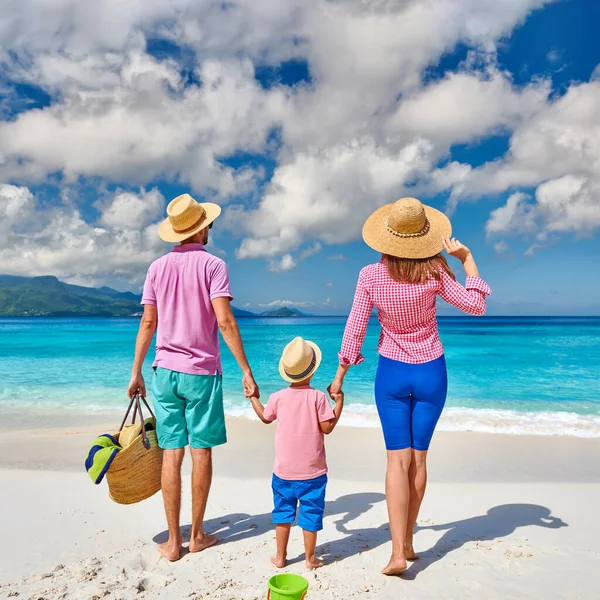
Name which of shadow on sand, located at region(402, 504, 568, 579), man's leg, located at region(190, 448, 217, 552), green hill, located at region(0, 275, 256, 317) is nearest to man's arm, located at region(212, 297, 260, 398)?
man's leg, located at region(190, 448, 217, 552)

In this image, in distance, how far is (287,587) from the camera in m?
2.49

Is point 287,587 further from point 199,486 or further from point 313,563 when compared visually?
point 199,486

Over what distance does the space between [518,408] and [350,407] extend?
3.79 m

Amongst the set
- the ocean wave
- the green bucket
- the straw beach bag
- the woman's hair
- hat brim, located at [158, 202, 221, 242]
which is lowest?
the ocean wave

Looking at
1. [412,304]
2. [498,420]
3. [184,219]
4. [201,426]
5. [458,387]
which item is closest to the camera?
[412,304]

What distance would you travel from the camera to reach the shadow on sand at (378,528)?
3.42 m

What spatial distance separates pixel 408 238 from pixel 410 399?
37.8 inches

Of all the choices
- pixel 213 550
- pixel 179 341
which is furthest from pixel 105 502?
pixel 179 341

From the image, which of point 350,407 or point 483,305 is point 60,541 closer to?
point 483,305

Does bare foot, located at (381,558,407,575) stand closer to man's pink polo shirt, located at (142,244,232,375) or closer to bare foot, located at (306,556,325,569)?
bare foot, located at (306,556,325,569)

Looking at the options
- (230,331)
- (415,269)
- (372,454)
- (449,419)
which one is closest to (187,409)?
(230,331)

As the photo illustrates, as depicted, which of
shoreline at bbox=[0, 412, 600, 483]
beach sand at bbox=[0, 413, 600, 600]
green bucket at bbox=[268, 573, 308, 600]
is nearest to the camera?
green bucket at bbox=[268, 573, 308, 600]

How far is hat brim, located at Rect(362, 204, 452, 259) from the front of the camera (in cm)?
302

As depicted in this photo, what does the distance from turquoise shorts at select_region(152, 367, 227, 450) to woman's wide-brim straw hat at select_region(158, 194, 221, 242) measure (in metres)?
0.91
